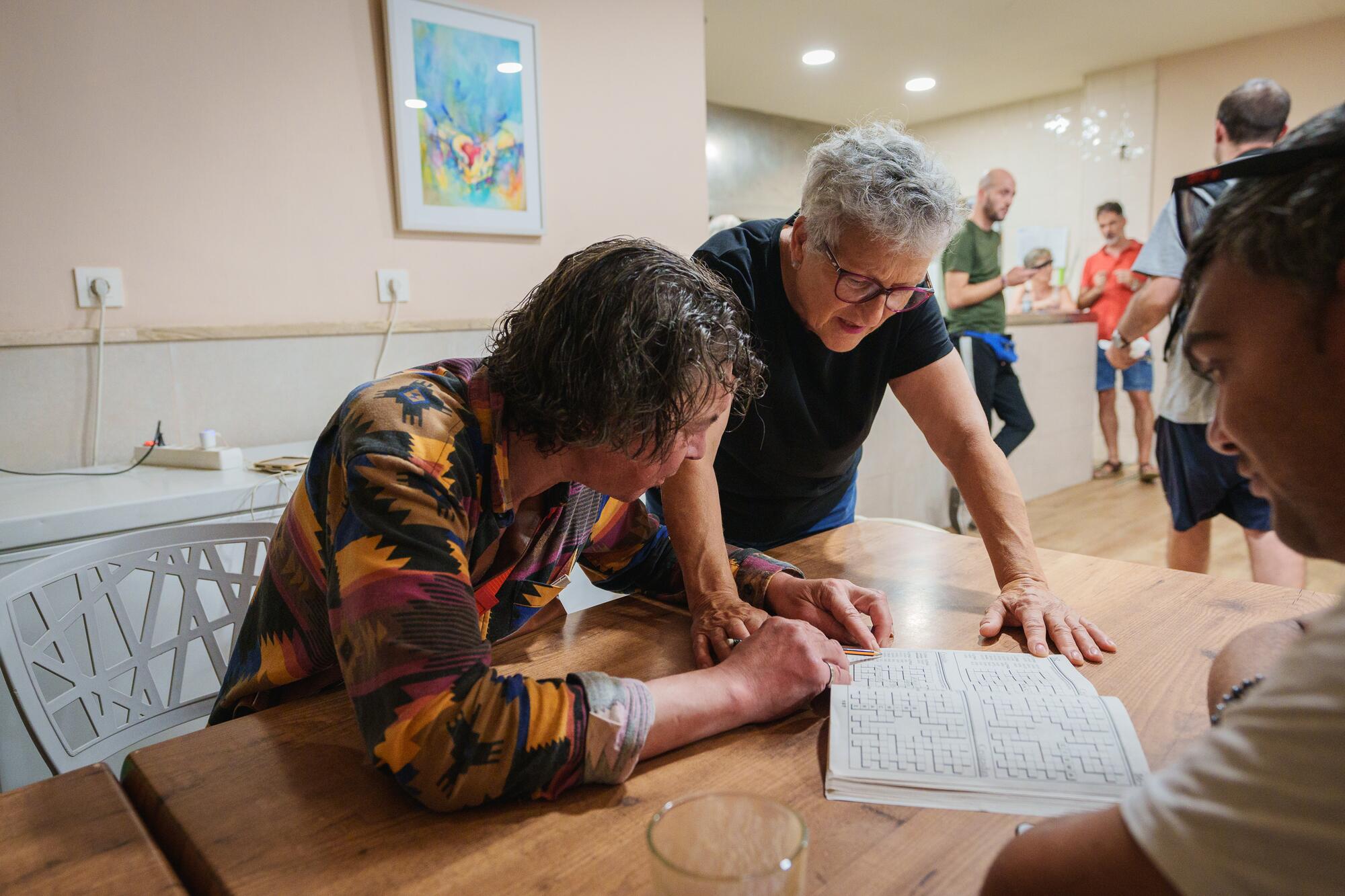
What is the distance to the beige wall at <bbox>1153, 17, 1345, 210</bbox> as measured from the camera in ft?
16.6

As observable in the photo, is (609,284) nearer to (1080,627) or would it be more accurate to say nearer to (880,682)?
(880,682)

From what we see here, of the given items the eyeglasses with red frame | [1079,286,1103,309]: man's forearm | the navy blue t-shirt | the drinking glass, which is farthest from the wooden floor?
the drinking glass

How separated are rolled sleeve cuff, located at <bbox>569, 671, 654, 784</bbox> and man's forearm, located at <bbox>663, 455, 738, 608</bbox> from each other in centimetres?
37

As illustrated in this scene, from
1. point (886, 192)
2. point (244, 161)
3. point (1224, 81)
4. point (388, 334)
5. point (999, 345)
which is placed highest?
point (1224, 81)

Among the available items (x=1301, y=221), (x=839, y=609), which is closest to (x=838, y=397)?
(x=839, y=609)

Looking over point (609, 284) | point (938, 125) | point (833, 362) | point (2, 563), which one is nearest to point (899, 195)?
point (833, 362)

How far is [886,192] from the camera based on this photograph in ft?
3.91

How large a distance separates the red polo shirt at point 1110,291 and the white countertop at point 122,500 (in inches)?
196

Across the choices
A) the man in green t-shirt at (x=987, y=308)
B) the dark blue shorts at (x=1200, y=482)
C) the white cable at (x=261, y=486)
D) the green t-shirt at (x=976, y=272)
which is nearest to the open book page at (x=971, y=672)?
the white cable at (x=261, y=486)

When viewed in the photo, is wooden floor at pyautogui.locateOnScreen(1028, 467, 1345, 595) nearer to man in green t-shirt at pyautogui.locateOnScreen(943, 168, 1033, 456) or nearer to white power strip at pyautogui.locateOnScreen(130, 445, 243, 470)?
man in green t-shirt at pyautogui.locateOnScreen(943, 168, 1033, 456)

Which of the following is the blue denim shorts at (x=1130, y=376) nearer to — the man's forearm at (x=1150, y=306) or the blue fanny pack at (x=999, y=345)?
the blue fanny pack at (x=999, y=345)

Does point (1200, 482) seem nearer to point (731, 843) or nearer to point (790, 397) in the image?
point (790, 397)

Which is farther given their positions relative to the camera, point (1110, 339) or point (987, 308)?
point (1110, 339)

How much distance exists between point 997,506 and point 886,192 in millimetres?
506
